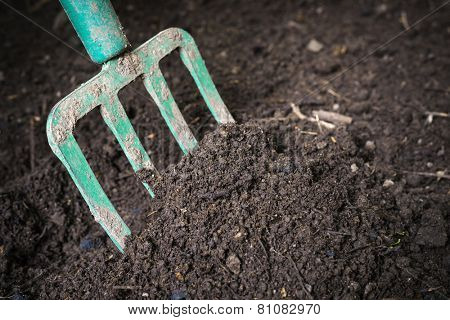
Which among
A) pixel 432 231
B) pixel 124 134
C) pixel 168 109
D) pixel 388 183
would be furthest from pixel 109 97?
pixel 432 231

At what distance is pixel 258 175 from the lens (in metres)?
1.97

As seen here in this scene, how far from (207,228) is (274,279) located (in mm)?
319

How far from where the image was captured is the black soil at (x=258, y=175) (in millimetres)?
1818

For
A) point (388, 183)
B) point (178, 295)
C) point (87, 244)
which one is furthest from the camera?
point (388, 183)

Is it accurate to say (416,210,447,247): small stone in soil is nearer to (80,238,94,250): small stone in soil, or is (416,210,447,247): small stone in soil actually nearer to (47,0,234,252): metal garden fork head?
(47,0,234,252): metal garden fork head

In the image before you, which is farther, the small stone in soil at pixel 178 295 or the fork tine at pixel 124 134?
the fork tine at pixel 124 134

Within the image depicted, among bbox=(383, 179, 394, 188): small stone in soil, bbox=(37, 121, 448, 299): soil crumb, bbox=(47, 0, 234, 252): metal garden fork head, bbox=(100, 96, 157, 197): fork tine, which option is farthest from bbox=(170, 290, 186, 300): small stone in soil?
bbox=(383, 179, 394, 188): small stone in soil

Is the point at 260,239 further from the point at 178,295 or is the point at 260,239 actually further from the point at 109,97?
the point at 109,97

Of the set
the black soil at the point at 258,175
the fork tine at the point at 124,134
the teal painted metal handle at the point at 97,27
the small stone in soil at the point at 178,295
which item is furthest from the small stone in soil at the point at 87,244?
the teal painted metal handle at the point at 97,27

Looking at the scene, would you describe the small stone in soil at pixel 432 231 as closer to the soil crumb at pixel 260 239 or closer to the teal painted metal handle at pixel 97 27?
the soil crumb at pixel 260 239

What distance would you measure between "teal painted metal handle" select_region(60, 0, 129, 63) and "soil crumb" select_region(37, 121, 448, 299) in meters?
0.55

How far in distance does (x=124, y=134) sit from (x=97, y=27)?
45 centimetres

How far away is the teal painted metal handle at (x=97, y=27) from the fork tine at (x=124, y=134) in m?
0.20

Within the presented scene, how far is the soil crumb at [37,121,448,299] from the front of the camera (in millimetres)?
1776
